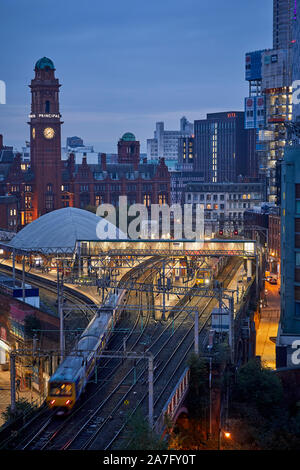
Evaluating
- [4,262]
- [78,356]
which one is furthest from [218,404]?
[4,262]

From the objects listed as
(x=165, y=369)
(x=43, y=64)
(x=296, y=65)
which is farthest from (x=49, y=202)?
(x=165, y=369)

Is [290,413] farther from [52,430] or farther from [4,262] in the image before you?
[4,262]

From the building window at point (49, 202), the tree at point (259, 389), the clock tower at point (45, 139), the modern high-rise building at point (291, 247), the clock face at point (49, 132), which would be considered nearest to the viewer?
the tree at point (259, 389)

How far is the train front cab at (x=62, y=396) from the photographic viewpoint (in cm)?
3409

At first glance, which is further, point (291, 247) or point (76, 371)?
point (291, 247)

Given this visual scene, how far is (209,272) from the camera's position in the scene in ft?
221

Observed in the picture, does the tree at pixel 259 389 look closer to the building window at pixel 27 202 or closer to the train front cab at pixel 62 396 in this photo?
the train front cab at pixel 62 396

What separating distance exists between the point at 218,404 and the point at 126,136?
464 feet

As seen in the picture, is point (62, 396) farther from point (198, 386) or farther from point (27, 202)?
point (27, 202)

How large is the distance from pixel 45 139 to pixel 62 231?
47.8 metres

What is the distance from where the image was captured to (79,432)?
31328mm

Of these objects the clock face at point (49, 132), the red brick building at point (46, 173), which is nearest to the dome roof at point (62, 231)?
the red brick building at point (46, 173)

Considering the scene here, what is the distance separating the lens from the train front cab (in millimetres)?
34094
